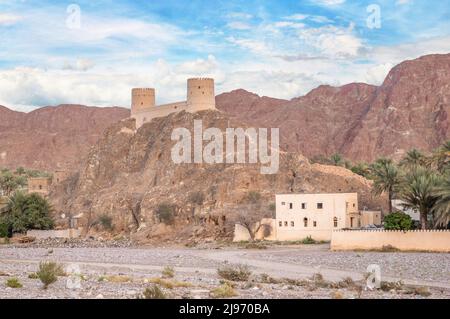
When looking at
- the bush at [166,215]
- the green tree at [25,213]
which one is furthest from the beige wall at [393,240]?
the green tree at [25,213]

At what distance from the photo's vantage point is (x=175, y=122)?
293 feet

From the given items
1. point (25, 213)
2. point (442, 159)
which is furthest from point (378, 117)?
point (442, 159)

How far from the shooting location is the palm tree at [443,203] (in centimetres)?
4497

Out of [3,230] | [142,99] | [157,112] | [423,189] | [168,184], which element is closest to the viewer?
[423,189]

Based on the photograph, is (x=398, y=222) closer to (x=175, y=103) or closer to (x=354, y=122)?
(x=175, y=103)

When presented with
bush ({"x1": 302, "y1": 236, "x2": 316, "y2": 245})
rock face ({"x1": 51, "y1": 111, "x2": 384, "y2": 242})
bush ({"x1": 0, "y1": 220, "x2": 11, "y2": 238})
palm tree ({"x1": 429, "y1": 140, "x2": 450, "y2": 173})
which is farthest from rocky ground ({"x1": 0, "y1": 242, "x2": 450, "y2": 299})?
palm tree ({"x1": 429, "y1": 140, "x2": 450, "y2": 173})

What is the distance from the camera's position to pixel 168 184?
82.4 metres

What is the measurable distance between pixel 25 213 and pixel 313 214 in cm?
2901

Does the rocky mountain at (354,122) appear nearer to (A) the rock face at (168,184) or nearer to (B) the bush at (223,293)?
(A) the rock face at (168,184)

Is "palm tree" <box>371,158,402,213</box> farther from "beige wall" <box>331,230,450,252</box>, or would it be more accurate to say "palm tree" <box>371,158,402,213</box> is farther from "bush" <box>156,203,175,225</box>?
"bush" <box>156,203,175,225</box>

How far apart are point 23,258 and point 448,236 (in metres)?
26.6

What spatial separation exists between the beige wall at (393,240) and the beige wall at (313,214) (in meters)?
8.54

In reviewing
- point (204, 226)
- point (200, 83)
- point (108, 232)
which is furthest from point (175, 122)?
point (204, 226)
